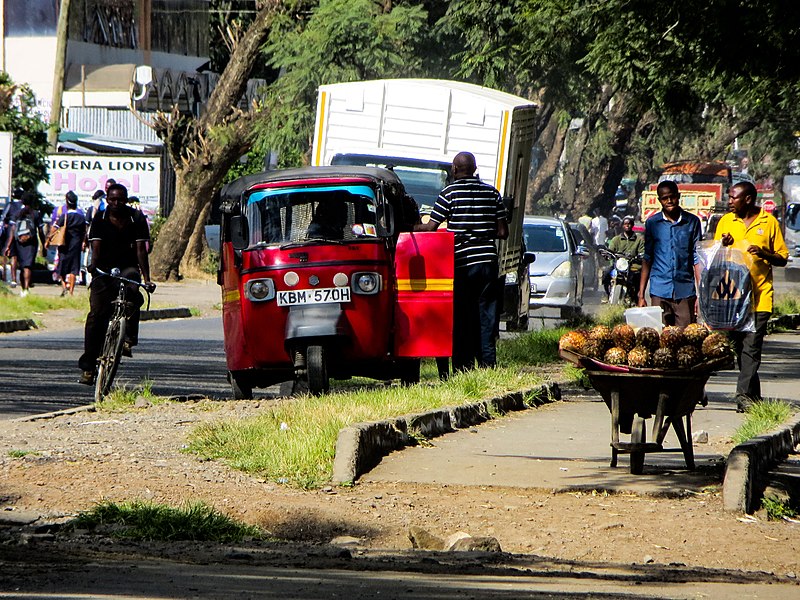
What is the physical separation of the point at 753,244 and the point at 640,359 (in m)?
3.54

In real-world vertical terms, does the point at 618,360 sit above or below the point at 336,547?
above

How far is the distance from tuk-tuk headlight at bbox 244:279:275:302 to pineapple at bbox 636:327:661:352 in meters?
4.23

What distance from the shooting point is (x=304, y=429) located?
363 inches

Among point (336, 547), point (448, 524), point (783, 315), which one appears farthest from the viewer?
point (783, 315)

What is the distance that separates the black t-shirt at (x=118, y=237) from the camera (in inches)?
491

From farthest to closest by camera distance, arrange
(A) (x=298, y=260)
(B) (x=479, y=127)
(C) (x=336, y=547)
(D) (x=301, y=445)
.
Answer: (B) (x=479, y=127) → (A) (x=298, y=260) → (D) (x=301, y=445) → (C) (x=336, y=547)

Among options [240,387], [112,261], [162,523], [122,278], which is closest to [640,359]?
[162,523]

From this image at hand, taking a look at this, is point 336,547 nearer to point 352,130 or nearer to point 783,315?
point 352,130

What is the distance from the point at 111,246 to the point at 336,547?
617 cm

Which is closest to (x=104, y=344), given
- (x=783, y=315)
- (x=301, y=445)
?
(x=301, y=445)

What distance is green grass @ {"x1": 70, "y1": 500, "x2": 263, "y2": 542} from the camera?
6914 millimetres

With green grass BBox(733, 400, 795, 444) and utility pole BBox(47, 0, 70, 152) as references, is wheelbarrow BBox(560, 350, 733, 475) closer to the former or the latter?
green grass BBox(733, 400, 795, 444)

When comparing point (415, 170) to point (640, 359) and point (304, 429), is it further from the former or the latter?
point (640, 359)

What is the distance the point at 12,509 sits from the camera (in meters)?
7.49
